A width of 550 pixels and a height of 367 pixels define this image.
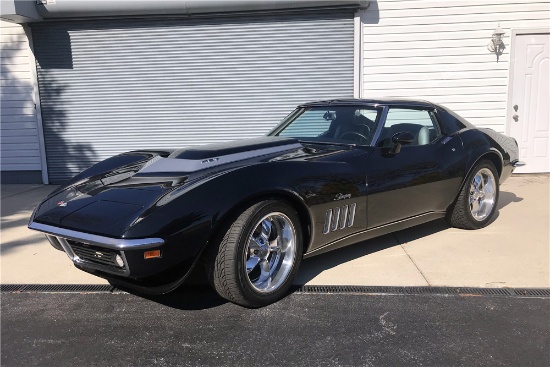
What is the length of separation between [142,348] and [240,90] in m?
6.17

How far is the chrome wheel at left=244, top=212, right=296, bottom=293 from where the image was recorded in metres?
3.42

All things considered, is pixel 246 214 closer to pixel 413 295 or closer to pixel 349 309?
pixel 349 309

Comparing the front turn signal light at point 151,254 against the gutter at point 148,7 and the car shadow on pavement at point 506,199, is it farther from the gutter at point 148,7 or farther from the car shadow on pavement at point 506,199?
the gutter at point 148,7

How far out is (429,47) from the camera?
8.11m

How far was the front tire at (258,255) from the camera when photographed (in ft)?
10.3

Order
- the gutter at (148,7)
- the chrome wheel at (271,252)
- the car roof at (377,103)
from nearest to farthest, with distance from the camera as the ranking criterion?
the chrome wheel at (271,252)
the car roof at (377,103)
the gutter at (148,7)

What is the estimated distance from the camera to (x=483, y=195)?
17.4ft

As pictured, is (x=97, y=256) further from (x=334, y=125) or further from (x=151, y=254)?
(x=334, y=125)

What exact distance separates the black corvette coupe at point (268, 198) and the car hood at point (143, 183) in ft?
0.04

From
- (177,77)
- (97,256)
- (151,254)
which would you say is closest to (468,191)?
(151,254)

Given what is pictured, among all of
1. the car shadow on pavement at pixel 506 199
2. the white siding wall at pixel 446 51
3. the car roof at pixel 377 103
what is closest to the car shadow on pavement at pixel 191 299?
the car roof at pixel 377 103

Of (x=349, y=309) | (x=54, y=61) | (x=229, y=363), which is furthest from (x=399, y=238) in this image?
(x=54, y=61)

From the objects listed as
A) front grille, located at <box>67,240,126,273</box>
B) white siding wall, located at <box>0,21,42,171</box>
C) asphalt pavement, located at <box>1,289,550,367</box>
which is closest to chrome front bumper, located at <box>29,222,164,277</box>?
front grille, located at <box>67,240,126,273</box>

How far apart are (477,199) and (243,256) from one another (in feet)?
10.5
